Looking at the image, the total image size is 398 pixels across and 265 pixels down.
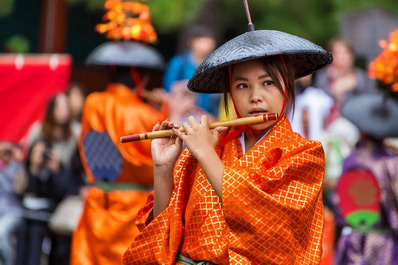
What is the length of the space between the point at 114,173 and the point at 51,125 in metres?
1.76

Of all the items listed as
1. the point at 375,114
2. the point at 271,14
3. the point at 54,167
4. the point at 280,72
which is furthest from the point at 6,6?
the point at 280,72

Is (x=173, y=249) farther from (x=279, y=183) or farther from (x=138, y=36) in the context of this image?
(x=138, y=36)

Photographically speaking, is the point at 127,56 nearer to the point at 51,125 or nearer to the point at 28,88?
the point at 51,125

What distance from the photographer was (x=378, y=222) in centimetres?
577

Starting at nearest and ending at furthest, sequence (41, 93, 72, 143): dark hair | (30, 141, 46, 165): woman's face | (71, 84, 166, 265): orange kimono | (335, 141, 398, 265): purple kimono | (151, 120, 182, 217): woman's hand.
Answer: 1. (151, 120, 182, 217): woman's hand
2. (335, 141, 398, 265): purple kimono
3. (71, 84, 166, 265): orange kimono
4. (30, 141, 46, 165): woman's face
5. (41, 93, 72, 143): dark hair

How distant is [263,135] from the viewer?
3213 mm

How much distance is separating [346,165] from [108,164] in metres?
1.92

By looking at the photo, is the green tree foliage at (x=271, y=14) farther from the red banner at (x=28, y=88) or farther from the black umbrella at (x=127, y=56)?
the black umbrella at (x=127, y=56)

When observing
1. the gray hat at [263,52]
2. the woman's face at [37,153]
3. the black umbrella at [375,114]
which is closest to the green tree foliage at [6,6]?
the woman's face at [37,153]

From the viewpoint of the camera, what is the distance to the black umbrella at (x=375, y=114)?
19.1 ft

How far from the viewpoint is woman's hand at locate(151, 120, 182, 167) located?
3.29m

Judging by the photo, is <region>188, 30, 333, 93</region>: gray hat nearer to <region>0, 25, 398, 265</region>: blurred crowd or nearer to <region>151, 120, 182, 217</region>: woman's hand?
<region>151, 120, 182, 217</region>: woman's hand

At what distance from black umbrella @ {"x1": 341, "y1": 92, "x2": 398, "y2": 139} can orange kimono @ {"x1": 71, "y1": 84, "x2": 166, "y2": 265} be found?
153cm

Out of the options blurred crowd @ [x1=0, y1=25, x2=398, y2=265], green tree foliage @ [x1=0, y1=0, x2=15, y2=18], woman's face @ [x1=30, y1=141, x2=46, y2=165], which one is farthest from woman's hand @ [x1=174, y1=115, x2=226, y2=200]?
green tree foliage @ [x1=0, y1=0, x2=15, y2=18]
